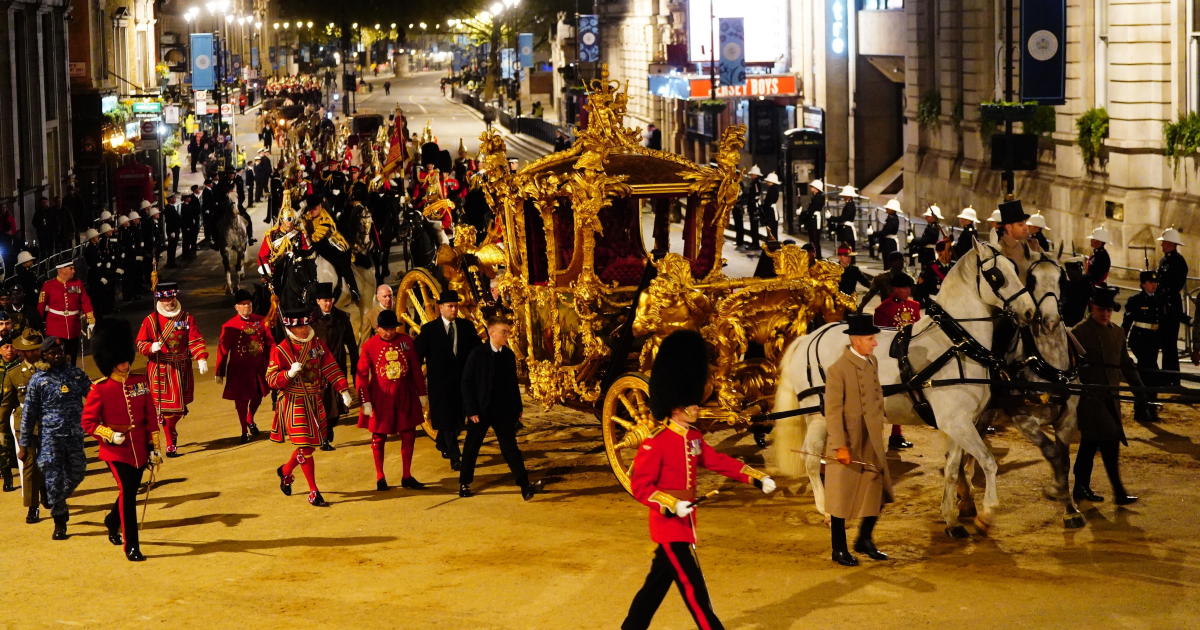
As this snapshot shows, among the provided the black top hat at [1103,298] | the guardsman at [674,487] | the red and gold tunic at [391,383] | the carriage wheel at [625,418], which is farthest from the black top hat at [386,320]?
the black top hat at [1103,298]

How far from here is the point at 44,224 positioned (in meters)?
32.7

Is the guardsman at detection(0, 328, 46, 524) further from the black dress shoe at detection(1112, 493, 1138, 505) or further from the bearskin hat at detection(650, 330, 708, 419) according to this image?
the black dress shoe at detection(1112, 493, 1138, 505)

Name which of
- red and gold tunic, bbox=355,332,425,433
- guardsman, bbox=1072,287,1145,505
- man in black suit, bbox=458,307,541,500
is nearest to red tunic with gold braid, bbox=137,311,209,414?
red and gold tunic, bbox=355,332,425,433

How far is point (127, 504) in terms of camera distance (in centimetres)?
1205

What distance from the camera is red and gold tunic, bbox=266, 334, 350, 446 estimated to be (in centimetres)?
1360

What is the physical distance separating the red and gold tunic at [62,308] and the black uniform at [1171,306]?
12039 mm

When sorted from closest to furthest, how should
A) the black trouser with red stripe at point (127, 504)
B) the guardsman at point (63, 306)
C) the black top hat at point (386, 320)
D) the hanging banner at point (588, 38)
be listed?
the black trouser with red stripe at point (127, 504)
the black top hat at point (386, 320)
the guardsman at point (63, 306)
the hanging banner at point (588, 38)

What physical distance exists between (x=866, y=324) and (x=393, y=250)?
2543cm

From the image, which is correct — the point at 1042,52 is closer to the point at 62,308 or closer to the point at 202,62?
the point at 62,308

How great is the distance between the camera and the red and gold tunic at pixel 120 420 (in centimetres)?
1223

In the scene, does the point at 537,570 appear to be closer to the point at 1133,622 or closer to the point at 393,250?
the point at 1133,622

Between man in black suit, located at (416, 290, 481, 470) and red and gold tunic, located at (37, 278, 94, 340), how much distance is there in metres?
6.40

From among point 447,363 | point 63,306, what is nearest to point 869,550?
point 447,363

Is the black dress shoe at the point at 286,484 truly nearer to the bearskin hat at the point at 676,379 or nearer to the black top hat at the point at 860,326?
the bearskin hat at the point at 676,379
